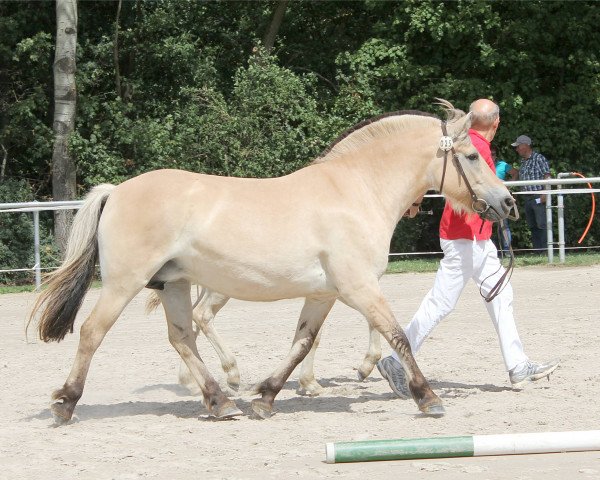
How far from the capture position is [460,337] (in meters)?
9.87

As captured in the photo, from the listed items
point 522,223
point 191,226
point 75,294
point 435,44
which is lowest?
point 522,223

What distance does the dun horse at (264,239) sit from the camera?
6.69 metres

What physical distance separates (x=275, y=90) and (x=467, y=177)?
1272 cm

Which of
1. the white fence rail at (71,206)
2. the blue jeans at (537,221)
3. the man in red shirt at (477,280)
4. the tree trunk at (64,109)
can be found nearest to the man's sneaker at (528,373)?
the man in red shirt at (477,280)

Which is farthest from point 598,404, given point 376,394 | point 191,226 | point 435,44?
point 435,44

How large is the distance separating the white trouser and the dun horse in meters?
0.45

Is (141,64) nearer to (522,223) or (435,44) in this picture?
(435,44)

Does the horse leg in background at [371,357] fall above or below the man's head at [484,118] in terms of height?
below

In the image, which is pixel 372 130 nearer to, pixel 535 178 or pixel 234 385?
pixel 234 385

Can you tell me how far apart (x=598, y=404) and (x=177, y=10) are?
53.9ft

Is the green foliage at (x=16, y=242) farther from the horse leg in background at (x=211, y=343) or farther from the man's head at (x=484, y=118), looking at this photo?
the man's head at (x=484, y=118)

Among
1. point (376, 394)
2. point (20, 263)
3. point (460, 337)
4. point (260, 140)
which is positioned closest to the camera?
point (376, 394)

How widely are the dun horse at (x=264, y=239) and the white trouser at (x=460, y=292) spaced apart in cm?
45

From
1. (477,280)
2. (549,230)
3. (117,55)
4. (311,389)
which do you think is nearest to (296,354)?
(311,389)
